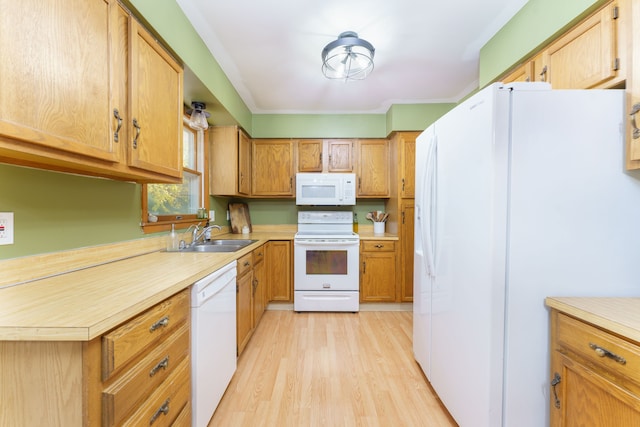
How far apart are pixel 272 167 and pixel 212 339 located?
2.32 metres

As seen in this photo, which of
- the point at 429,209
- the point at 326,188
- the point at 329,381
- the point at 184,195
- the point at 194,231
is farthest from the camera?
the point at 326,188

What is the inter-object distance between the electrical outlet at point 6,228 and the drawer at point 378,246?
2633 millimetres

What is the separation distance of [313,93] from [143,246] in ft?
7.12

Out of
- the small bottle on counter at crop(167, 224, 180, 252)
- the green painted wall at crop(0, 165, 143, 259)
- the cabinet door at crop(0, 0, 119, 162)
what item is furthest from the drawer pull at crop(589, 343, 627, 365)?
the small bottle on counter at crop(167, 224, 180, 252)

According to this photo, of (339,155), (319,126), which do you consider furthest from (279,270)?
(319,126)

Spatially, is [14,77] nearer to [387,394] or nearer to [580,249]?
[580,249]

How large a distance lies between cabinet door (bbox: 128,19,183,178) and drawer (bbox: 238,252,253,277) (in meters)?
0.75

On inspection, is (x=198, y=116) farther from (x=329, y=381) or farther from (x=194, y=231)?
(x=329, y=381)

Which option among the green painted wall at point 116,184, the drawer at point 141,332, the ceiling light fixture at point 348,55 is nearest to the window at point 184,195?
the green painted wall at point 116,184

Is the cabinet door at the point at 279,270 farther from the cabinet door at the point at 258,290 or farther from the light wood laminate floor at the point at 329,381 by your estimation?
the light wood laminate floor at the point at 329,381

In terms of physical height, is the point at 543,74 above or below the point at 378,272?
above

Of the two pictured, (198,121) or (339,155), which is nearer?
(198,121)

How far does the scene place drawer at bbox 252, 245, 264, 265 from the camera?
92.0 inches

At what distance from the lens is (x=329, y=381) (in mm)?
1754
